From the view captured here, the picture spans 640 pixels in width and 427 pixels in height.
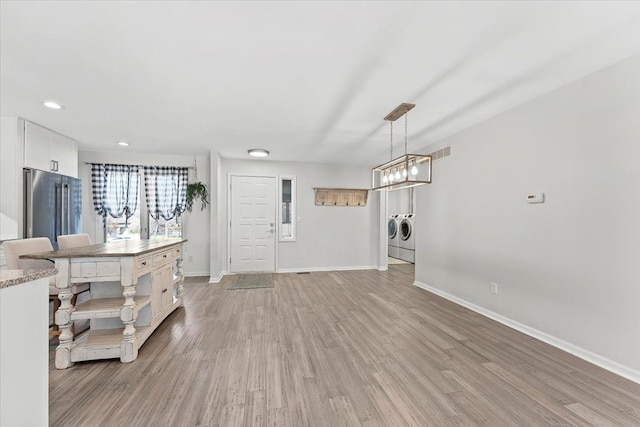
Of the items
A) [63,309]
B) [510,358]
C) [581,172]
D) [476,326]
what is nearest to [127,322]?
[63,309]

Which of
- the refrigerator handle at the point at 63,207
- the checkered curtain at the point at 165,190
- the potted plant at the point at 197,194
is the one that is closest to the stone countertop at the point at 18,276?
the refrigerator handle at the point at 63,207

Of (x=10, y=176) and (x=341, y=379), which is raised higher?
(x=10, y=176)

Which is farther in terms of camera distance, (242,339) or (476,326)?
(476,326)

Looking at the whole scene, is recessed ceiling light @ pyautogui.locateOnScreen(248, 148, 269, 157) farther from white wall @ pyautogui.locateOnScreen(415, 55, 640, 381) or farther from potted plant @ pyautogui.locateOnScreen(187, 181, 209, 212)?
white wall @ pyautogui.locateOnScreen(415, 55, 640, 381)

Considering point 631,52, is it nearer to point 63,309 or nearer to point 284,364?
point 284,364

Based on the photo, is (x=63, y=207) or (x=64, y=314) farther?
(x=63, y=207)

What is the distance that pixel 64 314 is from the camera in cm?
203

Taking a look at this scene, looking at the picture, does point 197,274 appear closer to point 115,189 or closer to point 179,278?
point 179,278

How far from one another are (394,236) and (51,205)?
717 centimetres

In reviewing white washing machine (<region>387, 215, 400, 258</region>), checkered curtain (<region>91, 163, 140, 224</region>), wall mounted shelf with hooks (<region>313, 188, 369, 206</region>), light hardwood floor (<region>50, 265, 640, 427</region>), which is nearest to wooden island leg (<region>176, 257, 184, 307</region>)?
light hardwood floor (<region>50, 265, 640, 427</region>)

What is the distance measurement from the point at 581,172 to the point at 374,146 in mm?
2695

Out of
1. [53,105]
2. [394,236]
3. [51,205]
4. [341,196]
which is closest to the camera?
[53,105]

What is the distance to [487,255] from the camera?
3201mm

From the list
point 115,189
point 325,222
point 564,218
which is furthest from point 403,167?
point 115,189
